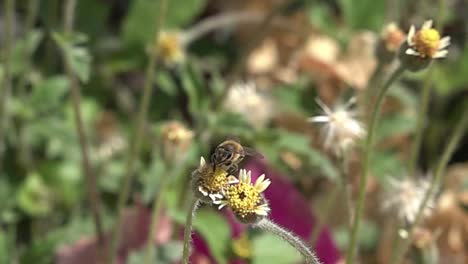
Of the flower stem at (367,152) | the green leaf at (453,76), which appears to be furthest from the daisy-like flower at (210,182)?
the green leaf at (453,76)

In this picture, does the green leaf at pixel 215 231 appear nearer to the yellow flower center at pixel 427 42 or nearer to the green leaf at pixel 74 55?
the green leaf at pixel 74 55

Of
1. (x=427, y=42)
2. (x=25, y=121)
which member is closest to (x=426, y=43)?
(x=427, y=42)

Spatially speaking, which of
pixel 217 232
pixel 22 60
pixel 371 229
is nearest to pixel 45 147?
pixel 22 60

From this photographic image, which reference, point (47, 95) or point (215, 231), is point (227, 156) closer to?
Result: point (215, 231)

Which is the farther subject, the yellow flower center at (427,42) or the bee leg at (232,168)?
the yellow flower center at (427,42)

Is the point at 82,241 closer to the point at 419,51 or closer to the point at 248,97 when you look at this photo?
the point at 248,97

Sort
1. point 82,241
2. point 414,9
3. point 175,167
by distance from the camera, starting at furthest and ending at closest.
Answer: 1. point 414,9
2. point 82,241
3. point 175,167
